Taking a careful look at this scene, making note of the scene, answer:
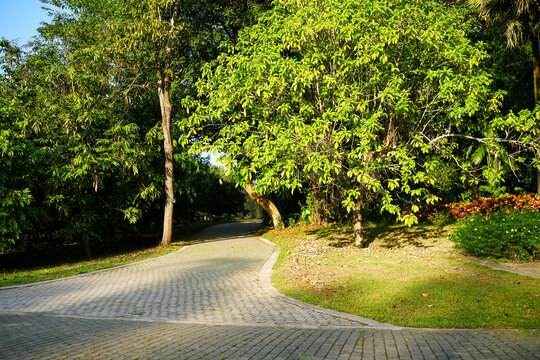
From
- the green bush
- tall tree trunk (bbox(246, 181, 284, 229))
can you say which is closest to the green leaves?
the green bush

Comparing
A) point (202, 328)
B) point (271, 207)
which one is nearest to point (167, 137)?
point (271, 207)

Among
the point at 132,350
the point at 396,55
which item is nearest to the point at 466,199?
the point at 396,55

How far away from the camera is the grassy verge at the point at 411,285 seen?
533 centimetres

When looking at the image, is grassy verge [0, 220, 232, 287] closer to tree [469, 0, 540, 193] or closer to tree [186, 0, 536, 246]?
tree [186, 0, 536, 246]

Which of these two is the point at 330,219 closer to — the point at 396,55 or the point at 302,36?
the point at 396,55

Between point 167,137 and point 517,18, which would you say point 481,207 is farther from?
point 167,137

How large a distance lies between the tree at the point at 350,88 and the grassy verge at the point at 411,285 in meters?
1.64

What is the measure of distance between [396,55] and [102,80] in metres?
12.0

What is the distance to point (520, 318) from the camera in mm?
5031

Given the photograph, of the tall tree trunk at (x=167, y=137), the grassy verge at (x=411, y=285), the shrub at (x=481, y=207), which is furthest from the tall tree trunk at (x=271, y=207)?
the grassy verge at (x=411, y=285)

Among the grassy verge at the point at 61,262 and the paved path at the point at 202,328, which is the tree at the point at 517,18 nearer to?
the paved path at the point at 202,328

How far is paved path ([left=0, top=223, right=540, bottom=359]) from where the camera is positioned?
3.89 m

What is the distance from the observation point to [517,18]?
43.4 feet

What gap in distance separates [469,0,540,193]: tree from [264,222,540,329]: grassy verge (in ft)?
25.5
